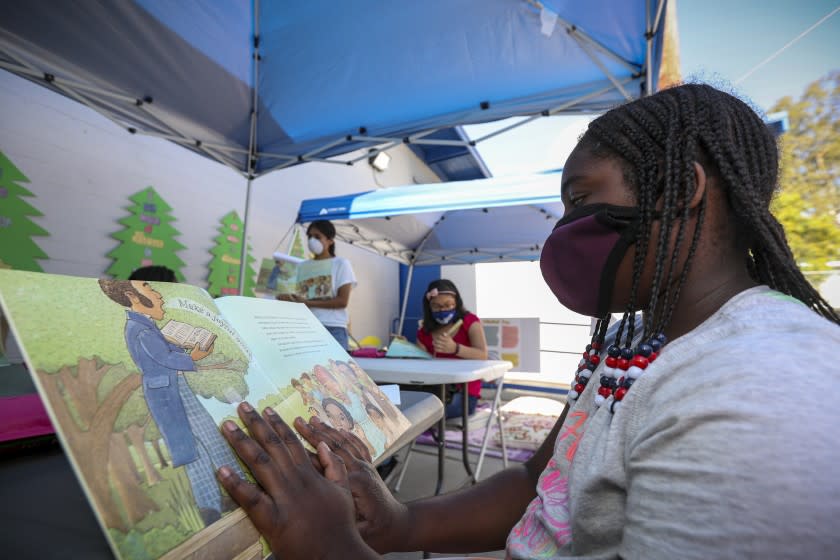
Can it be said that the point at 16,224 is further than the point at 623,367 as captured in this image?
Yes

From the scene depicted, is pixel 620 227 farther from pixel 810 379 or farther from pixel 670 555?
pixel 670 555

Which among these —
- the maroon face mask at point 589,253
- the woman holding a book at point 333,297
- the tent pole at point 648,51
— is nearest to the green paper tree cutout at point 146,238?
the woman holding a book at point 333,297

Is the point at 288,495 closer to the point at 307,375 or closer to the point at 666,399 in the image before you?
the point at 307,375

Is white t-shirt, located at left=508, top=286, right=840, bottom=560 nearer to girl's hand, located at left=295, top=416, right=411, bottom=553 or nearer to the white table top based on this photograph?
girl's hand, located at left=295, top=416, right=411, bottom=553

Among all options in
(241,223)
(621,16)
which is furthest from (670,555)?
(241,223)

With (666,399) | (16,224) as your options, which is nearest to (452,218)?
(16,224)

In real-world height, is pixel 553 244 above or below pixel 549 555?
above

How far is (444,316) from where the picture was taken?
3287 mm

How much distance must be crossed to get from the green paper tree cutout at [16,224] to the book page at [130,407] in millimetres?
2594

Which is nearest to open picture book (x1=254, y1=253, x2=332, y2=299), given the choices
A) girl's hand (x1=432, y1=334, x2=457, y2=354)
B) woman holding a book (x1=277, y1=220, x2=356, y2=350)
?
woman holding a book (x1=277, y1=220, x2=356, y2=350)

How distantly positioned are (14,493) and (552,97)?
2990 millimetres

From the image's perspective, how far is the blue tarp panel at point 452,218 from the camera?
10.2ft

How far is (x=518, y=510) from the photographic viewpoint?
75 centimetres

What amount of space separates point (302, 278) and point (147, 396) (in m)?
2.50
